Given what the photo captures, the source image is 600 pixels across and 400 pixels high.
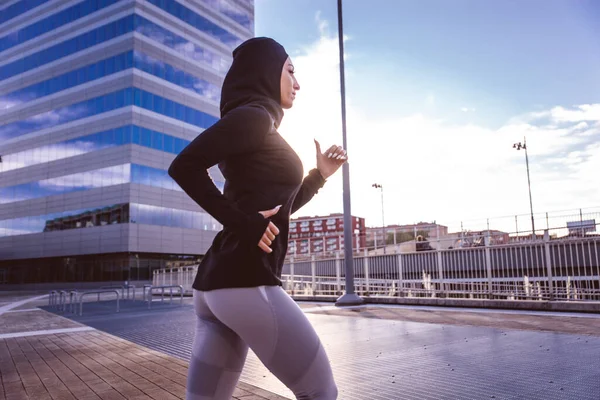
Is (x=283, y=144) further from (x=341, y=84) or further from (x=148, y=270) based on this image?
(x=148, y=270)

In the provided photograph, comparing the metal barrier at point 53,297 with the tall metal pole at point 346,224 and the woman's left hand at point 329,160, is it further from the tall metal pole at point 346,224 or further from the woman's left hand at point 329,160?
the woman's left hand at point 329,160

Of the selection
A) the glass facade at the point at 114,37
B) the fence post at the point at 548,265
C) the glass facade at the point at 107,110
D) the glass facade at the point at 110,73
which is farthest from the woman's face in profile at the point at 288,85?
the glass facade at the point at 114,37

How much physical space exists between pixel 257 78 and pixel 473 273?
1810cm

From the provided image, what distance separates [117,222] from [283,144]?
40933 millimetres

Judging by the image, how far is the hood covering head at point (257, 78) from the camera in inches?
70.6

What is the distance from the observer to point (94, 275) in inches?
1615

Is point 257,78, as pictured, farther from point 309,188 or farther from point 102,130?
point 102,130

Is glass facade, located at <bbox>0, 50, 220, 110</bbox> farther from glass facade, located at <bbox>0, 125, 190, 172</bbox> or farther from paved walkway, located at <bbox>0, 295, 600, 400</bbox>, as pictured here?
paved walkway, located at <bbox>0, 295, 600, 400</bbox>

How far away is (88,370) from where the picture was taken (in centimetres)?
525

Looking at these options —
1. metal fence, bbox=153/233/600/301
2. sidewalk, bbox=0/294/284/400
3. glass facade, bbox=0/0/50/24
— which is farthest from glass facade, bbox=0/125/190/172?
sidewalk, bbox=0/294/284/400

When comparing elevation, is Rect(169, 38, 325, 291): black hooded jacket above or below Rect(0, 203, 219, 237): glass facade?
below

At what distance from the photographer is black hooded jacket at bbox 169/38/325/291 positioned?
5.04 feet

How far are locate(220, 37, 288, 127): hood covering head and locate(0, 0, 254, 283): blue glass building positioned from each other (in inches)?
1564

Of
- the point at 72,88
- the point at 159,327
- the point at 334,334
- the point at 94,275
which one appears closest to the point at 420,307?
the point at 334,334
